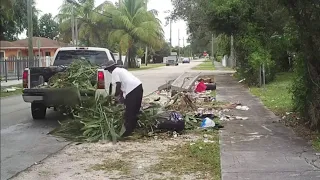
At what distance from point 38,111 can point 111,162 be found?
5.17 meters

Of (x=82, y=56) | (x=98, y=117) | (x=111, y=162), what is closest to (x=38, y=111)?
(x=82, y=56)

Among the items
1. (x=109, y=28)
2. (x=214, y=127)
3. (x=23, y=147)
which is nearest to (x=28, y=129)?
(x=23, y=147)

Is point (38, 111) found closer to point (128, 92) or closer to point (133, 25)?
point (128, 92)

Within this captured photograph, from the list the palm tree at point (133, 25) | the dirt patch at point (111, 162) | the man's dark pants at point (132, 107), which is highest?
the palm tree at point (133, 25)

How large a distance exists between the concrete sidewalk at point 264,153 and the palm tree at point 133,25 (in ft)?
134

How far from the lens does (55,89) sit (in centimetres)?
1009

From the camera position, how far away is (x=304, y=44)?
8445 mm

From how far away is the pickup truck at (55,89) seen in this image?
33.0ft

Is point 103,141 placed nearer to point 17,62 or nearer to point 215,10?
point 215,10

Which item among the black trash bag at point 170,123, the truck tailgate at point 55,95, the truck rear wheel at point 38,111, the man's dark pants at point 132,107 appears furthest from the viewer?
the truck rear wheel at point 38,111

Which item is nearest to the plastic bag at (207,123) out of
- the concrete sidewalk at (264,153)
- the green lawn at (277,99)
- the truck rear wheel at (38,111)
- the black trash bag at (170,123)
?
the concrete sidewalk at (264,153)

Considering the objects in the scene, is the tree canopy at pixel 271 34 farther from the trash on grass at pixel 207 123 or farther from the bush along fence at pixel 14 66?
the bush along fence at pixel 14 66

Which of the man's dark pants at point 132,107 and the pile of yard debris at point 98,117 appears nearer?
the man's dark pants at point 132,107

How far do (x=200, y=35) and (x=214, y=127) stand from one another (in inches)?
917
